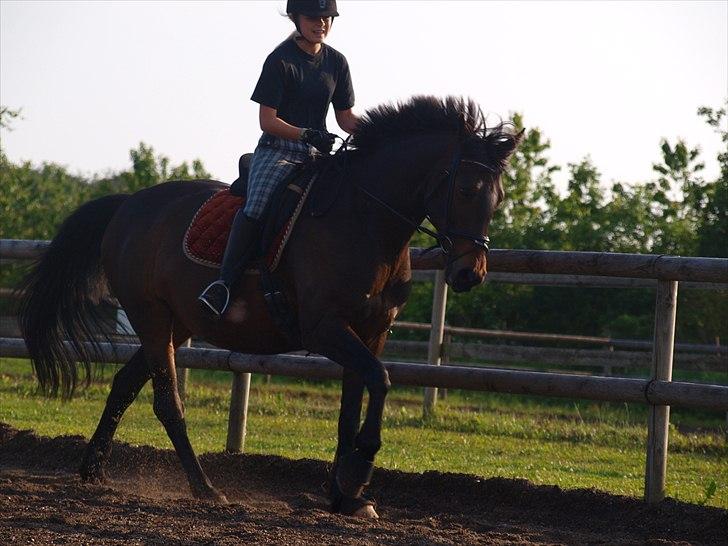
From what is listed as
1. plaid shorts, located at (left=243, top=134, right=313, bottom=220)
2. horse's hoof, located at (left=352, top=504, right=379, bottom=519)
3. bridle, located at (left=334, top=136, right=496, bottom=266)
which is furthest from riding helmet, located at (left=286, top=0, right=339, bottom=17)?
horse's hoof, located at (left=352, top=504, right=379, bottom=519)

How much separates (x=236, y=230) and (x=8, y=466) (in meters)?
2.78

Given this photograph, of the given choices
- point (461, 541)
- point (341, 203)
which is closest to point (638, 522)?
point (461, 541)

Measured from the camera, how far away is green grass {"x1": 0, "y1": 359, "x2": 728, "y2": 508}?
8438mm

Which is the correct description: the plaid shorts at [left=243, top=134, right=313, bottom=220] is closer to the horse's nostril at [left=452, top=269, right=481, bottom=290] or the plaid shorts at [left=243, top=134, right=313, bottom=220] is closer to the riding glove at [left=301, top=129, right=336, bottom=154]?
the riding glove at [left=301, top=129, right=336, bottom=154]

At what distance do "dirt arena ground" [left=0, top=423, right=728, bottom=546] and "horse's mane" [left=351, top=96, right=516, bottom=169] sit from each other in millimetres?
2054

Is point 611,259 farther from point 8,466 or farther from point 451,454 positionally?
point 8,466

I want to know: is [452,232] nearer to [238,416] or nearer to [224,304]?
[224,304]

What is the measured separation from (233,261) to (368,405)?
130 cm

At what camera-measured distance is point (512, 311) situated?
78.6 feet

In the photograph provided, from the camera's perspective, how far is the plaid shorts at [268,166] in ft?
21.0

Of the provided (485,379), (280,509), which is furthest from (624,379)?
(280,509)

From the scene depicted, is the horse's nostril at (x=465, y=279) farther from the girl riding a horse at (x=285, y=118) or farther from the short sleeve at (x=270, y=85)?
Result: the short sleeve at (x=270, y=85)

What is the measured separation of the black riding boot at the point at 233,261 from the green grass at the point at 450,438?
2332 millimetres

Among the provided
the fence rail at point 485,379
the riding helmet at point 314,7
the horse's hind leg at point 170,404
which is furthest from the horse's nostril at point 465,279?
the horse's hind leg at point 170,404
